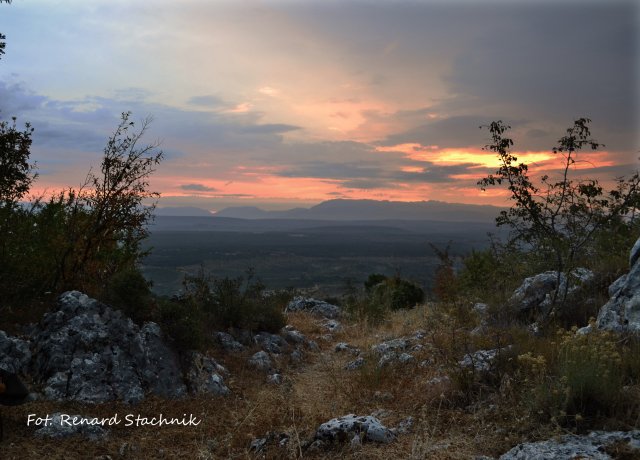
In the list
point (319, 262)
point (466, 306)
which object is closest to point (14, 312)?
point (466, 306)

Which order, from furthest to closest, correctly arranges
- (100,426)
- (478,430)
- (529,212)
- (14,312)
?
(529,212)
(14,312)
(100,426)
(478,430)

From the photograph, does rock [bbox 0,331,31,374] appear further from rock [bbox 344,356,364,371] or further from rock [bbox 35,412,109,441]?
rock [bbox 344,356,364,371]

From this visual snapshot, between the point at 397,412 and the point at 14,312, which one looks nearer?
the point at 397,412

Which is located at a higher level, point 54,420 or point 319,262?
point 54,420

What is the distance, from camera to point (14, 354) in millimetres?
6660

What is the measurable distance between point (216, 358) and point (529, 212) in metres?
7.73

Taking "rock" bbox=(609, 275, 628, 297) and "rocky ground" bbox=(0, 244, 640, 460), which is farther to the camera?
"rock" bbox=(609, 275, 628, 297)

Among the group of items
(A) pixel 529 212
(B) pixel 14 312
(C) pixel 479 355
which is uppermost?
(A) pixel 529 212

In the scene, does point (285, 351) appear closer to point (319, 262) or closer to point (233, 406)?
point (233, 406)

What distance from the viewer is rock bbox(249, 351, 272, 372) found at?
31.2 ft

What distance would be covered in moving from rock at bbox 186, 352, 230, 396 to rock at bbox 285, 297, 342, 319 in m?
10.2

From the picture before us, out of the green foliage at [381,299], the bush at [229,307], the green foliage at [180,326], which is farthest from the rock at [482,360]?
the green foliage at [381,299]

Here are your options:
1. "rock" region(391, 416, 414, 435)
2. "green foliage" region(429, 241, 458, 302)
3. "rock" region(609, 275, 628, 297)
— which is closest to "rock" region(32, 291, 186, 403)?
"rock" region(391, 416, 414, 435)

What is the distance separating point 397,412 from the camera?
6527mm
